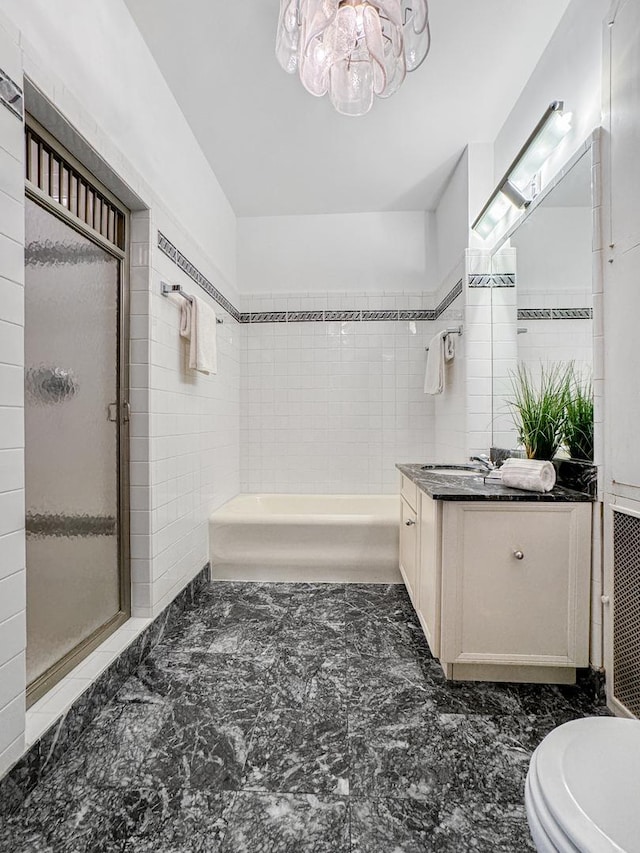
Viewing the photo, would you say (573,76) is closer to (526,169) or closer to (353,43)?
(526,169)

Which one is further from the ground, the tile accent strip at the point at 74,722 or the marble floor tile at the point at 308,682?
the tile accent strip at the point at 74,722

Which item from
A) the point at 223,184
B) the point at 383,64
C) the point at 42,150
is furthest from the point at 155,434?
the point at 223,184

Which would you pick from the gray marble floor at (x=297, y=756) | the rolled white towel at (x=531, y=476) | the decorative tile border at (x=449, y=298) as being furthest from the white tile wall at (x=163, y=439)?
the decorative tile border at (x=449, y=298)

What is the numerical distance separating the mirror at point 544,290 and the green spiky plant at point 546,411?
0.21ft

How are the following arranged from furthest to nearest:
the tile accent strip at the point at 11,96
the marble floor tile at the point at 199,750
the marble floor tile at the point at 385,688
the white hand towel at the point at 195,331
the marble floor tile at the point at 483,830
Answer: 1. the white hand towel at the point at 195,331
2. the marble floor tile at the point at 385,688
3. the marble floor tile at the point at 199,750
4. the tile accent strip at the point at 11,96
5. the marble floor tile at the point at 483,830

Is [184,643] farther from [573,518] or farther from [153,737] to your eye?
[573,518]

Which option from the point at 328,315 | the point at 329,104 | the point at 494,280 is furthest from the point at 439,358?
the point at 329,104

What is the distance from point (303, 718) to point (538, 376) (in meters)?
1.78

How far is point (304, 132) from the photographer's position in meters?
2.62

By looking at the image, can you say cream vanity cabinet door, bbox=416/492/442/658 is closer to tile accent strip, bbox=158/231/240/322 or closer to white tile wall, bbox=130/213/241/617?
white tile wall, bbox=130/213/241/617

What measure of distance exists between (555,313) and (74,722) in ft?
7.88

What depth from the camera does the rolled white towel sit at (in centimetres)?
171

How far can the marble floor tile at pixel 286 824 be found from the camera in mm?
1047

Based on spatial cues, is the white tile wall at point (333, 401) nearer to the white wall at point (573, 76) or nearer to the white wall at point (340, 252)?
the white wall at point (340, 252)
